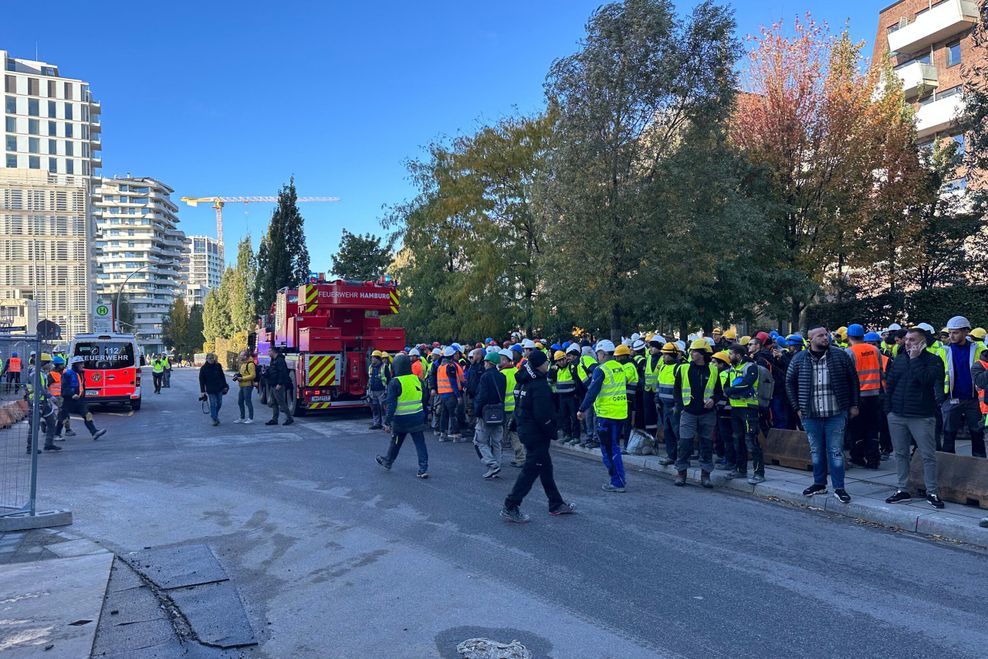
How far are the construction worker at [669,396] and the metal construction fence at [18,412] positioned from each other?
25.1 ft

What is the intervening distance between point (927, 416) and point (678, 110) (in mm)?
11092

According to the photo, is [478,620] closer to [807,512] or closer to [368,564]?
[368,564]

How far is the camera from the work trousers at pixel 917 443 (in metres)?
7.33

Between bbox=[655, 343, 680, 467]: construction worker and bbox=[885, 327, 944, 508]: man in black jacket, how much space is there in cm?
284

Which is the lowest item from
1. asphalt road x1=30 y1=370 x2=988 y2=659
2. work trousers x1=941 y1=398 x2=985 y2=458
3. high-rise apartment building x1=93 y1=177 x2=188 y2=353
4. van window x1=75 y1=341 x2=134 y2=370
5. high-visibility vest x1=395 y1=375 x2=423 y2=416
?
asphalt road x1=30 y1=370 x2=988 y2=659

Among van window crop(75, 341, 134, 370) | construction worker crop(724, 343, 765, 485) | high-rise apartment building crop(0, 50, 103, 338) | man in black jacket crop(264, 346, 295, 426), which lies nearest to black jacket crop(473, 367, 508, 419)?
construction worker crop(724, 343, 765, 485)

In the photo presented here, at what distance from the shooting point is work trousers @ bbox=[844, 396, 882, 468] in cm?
930

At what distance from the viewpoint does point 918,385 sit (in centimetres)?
733

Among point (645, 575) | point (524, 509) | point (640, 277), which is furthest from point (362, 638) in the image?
point (640, 277)

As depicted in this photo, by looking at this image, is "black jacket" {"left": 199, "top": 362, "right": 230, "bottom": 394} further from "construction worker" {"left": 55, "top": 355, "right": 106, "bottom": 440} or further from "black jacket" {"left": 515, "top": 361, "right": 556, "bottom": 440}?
"black jacket" {"left": 515, "top": 361, "right": 556, "bottom": 440}

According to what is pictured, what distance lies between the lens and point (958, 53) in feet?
99.3

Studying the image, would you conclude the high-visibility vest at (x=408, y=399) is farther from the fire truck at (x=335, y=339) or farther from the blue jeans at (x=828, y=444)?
the fire truck at (x=335, y=339)

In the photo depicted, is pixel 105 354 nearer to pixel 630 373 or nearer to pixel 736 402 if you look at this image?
pixel 630 373

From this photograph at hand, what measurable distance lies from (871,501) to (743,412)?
5.74 feet
